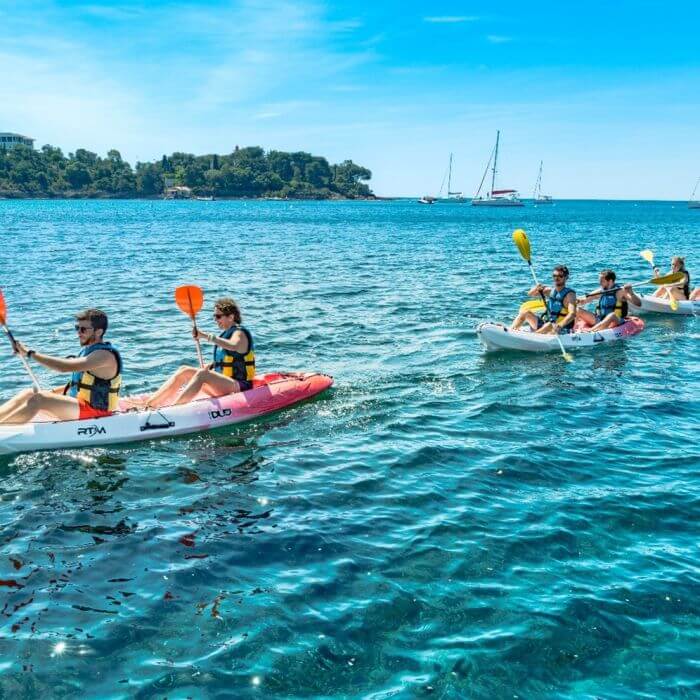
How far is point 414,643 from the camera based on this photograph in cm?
539

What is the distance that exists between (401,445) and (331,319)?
31.4 feet

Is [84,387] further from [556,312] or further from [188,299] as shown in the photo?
[556,312]

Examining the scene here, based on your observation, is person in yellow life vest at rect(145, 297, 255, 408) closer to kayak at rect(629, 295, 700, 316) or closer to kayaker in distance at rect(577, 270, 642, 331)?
kayaker in distance at rect(577, 270, 642, 331)

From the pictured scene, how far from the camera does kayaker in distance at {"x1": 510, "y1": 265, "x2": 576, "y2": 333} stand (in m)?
14.9

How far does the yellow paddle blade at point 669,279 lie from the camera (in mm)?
18611

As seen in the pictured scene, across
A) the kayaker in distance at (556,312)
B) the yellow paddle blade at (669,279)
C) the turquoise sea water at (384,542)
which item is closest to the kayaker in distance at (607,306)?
the kayaker in distance at (556,312)

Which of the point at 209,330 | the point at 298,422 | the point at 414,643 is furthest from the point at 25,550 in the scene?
the point at 209,330

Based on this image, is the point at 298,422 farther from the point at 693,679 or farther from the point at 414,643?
the point at 693,679

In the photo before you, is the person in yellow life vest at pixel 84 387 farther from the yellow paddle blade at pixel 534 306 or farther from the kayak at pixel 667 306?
the kayak at pixel 667 306

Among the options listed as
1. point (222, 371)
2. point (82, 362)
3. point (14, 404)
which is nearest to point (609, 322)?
point (222, 371)

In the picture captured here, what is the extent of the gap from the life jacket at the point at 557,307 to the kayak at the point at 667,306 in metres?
5.73

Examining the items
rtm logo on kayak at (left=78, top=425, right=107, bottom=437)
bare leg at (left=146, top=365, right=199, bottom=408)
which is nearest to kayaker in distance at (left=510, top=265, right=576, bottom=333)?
bare leg at (left=146, top=365, right=199, bottom=408)

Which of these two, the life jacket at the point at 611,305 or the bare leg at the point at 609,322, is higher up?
the life jacket at the point at 611,305

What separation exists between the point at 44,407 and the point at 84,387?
1.81 feet
